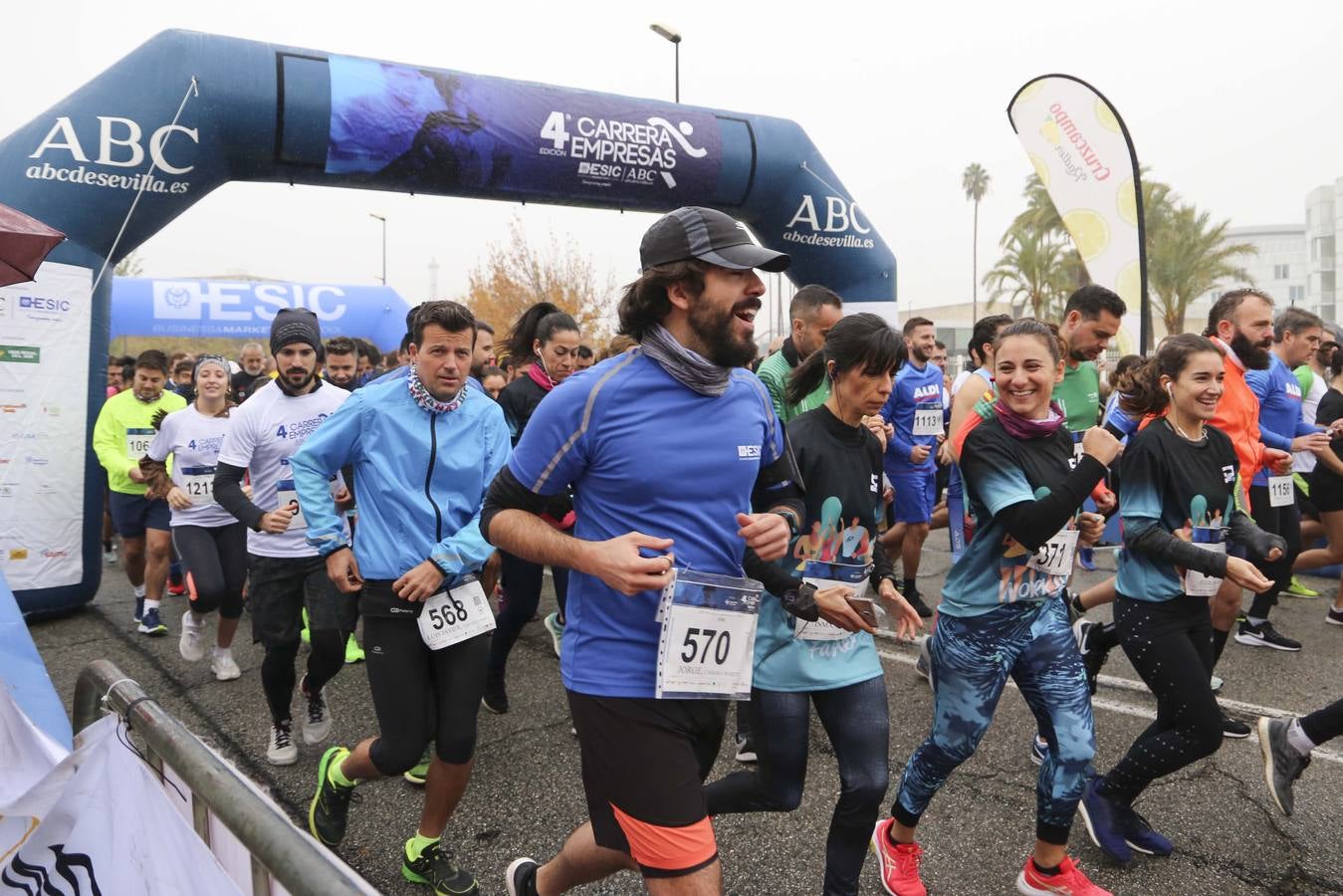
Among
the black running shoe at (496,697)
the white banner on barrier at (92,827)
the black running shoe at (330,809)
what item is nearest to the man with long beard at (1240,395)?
the black running shoe at (496,697)

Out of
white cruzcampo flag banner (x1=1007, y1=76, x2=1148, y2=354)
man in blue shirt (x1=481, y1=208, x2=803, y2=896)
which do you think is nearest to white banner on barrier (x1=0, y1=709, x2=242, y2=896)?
man in blue shirt (x1=481, y1=208, x2=803, y2=896)

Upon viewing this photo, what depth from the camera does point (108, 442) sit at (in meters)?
6.35

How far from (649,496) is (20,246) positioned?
5.31 ft

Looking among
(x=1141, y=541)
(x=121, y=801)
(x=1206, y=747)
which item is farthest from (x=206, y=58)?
(x=1206, y=747)

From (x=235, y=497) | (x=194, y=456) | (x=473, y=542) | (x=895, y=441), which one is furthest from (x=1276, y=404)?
(x=194, y=456)

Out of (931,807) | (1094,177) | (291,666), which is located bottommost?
(931,807)

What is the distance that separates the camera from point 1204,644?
3164 millimetres

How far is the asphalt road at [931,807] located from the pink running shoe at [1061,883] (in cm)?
12

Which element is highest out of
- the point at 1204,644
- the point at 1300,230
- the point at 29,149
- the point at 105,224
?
the point at 1300,230

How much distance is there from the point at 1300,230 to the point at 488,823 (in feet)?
334

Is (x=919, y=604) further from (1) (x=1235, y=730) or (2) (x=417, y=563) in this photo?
(2) (x=417, y=563)

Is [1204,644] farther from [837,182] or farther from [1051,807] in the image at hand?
[837,182]

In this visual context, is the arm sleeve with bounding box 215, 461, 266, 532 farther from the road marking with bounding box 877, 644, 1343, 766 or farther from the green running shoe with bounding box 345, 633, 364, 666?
the road marking with bounding box 877, 644, 1343, 766

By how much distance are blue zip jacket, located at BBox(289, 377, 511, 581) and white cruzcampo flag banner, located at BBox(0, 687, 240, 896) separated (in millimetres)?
1317
